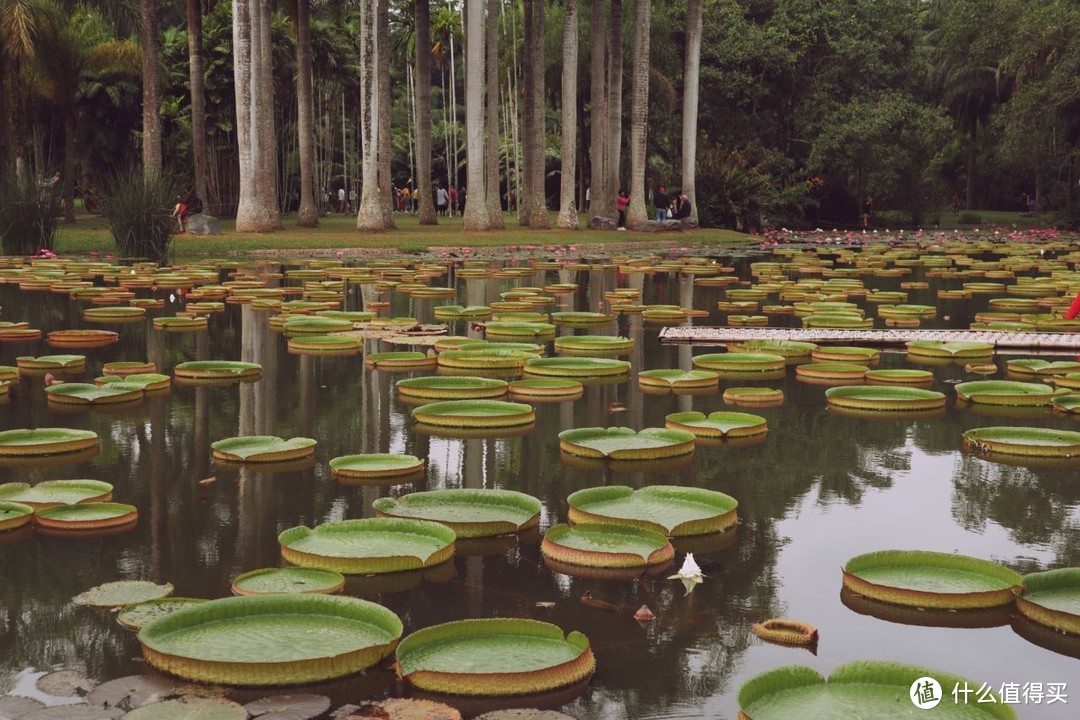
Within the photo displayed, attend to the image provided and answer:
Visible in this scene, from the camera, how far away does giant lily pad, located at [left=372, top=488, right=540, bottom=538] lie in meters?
4.65

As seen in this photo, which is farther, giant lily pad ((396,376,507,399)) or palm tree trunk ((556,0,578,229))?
palm tree trunk ((556,0,578,229))

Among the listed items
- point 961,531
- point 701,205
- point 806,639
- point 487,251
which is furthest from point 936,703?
point 701,205

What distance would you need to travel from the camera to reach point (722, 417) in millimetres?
6625

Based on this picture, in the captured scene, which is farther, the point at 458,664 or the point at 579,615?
the point at 579,615

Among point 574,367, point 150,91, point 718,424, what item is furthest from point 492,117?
point 718,424

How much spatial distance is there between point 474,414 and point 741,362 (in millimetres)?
2785

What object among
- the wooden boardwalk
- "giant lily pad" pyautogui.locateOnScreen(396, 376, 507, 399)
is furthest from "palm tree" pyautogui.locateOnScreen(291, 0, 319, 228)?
"giant lily pad" pyautogui.locateOnScreen(396, 376, 507, 399)

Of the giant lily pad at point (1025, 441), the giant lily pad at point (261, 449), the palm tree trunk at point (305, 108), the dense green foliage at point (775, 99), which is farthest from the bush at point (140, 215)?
the dense green foliage at point (775, 99)

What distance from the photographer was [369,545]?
14.3ft

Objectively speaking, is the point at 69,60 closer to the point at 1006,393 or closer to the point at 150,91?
the point at 150,91

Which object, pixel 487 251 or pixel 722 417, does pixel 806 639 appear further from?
pixel 487 251

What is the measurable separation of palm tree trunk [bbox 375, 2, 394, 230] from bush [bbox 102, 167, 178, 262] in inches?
375

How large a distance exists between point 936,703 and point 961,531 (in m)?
1.86

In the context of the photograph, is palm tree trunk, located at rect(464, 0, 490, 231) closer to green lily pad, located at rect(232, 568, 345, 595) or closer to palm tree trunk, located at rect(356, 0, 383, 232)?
palm tree trunk, located at rect(356, 0, 383, 232)
